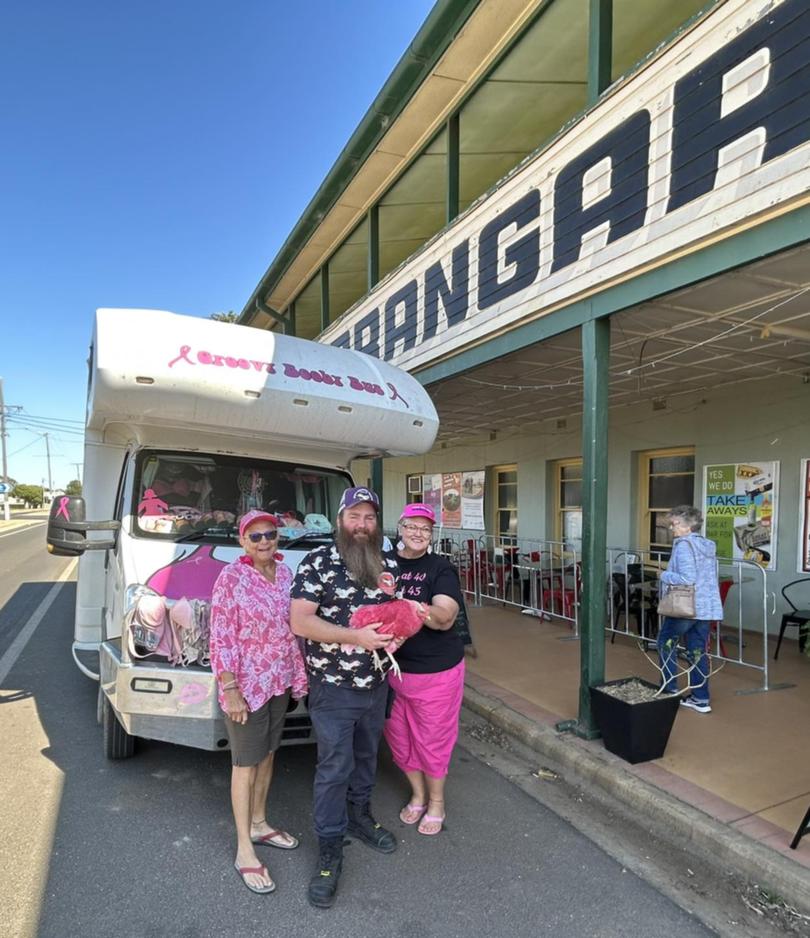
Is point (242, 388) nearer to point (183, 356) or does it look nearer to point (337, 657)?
point (183, 356)

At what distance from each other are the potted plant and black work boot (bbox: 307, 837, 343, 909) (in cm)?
196

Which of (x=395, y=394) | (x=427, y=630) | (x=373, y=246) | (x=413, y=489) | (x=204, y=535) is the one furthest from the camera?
(x=413, y=489)

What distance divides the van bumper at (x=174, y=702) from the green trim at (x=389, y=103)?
5.96m

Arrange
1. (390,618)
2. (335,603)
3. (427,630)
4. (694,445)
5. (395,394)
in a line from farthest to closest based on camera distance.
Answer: (694,445) → (395,394) → (427,630) → (335,603) → (390,618)

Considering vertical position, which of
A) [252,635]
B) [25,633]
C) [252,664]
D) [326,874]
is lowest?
[25,633]

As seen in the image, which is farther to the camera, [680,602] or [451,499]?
[451,499]

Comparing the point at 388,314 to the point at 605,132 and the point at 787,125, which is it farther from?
the point at 787,125

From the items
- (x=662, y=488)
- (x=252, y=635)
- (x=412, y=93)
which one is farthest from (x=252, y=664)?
(x=662, y=488)

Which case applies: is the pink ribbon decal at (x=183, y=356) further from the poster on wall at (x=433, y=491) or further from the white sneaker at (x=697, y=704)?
the poster on wall at (x=433, y=491)

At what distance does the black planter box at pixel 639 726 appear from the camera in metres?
3.75

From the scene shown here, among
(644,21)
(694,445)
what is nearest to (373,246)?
(644,21)

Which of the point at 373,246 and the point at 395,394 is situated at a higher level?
the point at 373,246

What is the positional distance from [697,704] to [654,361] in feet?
11.4

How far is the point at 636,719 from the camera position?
3740mm
